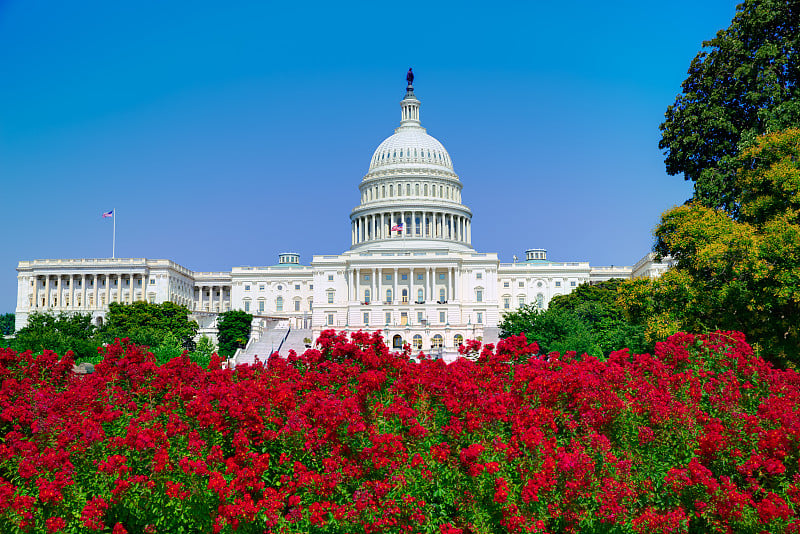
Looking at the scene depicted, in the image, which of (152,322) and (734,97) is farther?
(152,322)

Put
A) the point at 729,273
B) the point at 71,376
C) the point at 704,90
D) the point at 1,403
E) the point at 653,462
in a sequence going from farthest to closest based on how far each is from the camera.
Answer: the point at 704,90 → the point at 729,273 → the point at 71,376 → the point at 1,403 → the point at 653,462

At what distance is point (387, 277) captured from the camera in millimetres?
125000

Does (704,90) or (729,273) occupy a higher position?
(704,90)

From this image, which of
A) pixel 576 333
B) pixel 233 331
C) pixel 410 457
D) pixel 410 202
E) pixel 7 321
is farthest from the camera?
pixel 7 321

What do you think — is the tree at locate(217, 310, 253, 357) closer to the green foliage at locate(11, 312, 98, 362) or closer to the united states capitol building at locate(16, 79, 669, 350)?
the united states capitol building at locate(16, 79, 669, 350)

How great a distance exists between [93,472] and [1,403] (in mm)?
4164

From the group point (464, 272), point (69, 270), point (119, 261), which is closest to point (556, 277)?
point (464, 272)

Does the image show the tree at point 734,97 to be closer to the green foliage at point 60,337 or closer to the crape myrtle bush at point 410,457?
the crape myrtle bush at point 410,457

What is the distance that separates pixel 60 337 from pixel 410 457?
63811 millimetres

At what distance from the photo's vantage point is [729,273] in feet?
96.6

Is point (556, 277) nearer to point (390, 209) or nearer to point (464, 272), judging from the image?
point (464, 272)

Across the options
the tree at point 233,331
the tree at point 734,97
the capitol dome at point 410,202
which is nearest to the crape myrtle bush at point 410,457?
the tree at point 734,97

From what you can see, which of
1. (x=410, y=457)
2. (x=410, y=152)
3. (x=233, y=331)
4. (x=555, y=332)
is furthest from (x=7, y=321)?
(x=410, y=457)

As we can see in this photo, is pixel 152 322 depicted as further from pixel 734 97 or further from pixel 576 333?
pixel 734 97
